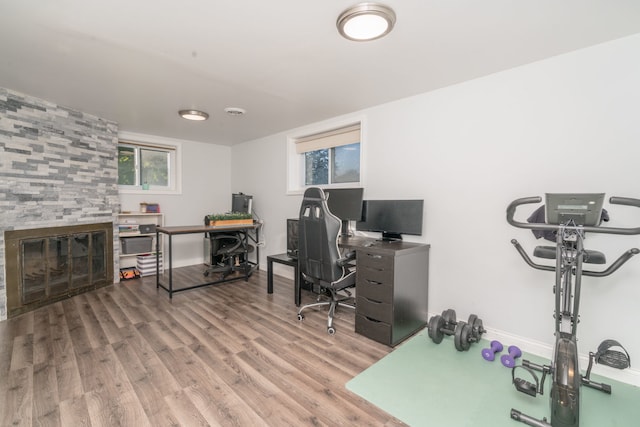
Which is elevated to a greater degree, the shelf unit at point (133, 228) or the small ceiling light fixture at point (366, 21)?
the small ceiling light fixture at point (366, 21)

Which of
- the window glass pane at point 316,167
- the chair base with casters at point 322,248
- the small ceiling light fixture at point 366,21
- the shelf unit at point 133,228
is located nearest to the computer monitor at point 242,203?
the window glass pane at point 316,167

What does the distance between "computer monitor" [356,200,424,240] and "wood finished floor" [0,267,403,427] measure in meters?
0.99

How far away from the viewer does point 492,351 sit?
225 cm

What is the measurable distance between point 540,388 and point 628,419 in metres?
0.44

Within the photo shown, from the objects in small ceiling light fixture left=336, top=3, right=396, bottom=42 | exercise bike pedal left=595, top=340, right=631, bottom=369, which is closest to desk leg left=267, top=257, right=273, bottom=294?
small ceiling light fixture left=336, top=3, right=396, bottom=42

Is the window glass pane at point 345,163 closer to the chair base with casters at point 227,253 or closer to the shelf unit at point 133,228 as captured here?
the chair base with casters at point 227,253

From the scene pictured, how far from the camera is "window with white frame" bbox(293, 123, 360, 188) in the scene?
149 inches

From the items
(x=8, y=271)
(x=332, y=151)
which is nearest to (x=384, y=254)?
(x=332, y=151)

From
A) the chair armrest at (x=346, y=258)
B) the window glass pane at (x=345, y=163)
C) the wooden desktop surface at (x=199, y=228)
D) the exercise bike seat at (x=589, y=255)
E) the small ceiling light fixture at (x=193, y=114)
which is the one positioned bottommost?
the chair armrest at (x=346, y=258)

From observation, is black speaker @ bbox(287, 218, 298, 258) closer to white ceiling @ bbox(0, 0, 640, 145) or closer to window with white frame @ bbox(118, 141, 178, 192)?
white ceiling @ bbox(0, 0, 640, 145)

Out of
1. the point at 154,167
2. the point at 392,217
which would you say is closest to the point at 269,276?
the point at 392,217

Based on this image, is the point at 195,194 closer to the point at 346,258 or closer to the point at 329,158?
the point at 329,158

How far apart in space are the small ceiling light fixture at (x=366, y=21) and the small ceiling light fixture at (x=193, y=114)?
2374mm

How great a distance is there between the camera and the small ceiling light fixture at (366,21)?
1657 millimetres
